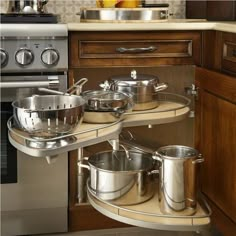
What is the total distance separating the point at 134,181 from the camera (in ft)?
5.74

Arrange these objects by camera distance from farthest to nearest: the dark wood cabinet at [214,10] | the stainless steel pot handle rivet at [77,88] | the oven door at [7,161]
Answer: the dark wood cabinet at [214,10], the oven door at [7,161], the stainless steel pot handle rivet at [77,88]

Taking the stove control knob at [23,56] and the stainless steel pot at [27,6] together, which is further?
the stainless steel pot at [27,6]

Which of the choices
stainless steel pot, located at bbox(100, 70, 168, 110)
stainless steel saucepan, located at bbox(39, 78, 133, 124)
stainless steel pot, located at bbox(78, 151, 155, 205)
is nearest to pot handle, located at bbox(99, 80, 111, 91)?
stainless steel pot, located at bbox(100, 70, 168, 110)

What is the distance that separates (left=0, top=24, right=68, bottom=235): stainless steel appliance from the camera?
1.76 metres

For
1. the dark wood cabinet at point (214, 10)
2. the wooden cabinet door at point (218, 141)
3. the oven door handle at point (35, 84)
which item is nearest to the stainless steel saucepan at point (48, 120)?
the oven door handle at point (35, 84)

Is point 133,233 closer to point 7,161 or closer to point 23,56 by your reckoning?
point 7,161

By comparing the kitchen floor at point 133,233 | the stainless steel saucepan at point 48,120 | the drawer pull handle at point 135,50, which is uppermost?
the drawer pull handle at point 135,50

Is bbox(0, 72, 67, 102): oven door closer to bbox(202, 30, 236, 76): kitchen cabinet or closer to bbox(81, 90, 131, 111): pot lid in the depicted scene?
bbox(81, 90, 131, 111): pot lid

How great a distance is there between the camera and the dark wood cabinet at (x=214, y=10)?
217 centimetres

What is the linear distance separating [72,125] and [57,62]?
39 cm

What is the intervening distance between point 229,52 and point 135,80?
36cm

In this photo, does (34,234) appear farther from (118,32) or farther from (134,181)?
(118,32)

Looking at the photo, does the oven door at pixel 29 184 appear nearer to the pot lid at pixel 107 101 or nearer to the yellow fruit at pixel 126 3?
the pot lid at pixel 107 101

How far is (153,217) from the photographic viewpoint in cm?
166
